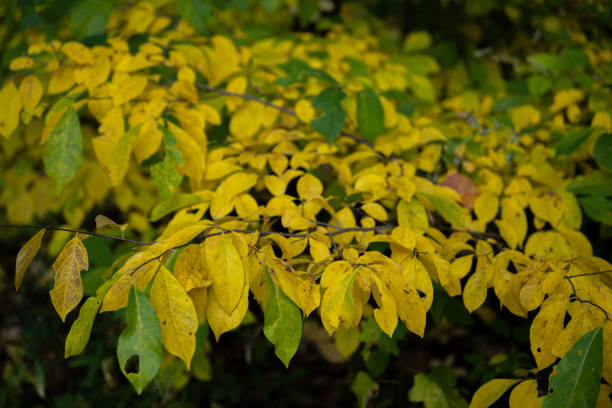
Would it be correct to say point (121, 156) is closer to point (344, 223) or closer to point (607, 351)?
point (344, 223)

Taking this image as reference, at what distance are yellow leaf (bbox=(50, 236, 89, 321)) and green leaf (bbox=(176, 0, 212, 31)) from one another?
1.01 meters

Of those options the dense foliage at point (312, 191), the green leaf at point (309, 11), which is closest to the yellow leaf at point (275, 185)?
the dense foliage at point (312, 191)

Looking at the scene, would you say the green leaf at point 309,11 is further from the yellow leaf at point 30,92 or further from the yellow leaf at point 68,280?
the yellow leaf at point 68,280

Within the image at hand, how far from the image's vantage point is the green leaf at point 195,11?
1.51m

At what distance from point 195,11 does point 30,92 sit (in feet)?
2.04

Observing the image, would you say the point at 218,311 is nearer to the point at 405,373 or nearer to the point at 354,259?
the point at 354,259

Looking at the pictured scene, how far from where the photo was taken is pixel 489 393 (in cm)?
94

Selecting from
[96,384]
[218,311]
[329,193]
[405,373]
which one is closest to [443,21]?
[329,193]

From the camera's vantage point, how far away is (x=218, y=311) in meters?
0.81

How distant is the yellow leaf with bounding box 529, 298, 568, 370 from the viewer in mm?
825

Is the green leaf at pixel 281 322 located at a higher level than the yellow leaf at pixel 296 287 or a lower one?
lower

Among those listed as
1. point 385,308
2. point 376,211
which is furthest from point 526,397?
point 376,211

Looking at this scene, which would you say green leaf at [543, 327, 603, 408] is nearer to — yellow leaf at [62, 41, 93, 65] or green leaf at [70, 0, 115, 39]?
yellow leaf at [62, 41, 93, 65]

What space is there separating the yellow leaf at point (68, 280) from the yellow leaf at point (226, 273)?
9.3 inches
